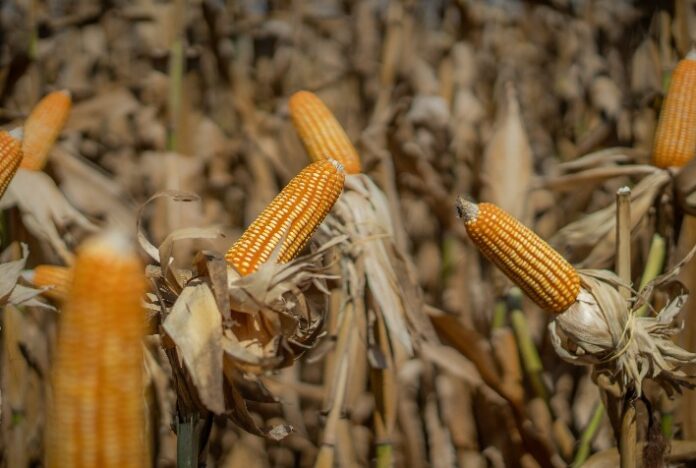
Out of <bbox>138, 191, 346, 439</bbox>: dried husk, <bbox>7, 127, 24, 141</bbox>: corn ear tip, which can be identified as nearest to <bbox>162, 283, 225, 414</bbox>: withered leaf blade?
<bbox>138, 191, 346, 439</bbox>: dried husk

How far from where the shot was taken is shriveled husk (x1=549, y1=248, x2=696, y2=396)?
63.0 inches

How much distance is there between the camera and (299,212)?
4.68ft

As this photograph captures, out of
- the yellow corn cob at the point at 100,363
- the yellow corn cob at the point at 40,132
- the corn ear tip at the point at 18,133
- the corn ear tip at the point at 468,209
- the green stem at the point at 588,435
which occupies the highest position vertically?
the yellow corn cob at the point at 100,363

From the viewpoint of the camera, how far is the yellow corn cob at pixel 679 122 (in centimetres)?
203

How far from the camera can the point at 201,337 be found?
1.14m

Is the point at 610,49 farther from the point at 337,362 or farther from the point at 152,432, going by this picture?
the point at 152,432

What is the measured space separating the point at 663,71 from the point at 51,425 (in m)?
2.44

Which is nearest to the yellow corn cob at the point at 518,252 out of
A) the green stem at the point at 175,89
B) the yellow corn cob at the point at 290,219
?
the yellow corn cob at the point at 290,219

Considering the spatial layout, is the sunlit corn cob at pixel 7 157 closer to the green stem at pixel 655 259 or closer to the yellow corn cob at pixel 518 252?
the yellow corn cob at pixel 518 252

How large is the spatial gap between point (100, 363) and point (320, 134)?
4.09ft

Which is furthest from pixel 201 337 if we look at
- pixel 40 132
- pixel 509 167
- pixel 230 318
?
pixel 509 167

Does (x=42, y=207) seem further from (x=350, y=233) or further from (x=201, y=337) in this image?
(x=201, y=337)

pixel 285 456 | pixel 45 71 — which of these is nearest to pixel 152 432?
pixel 285 456

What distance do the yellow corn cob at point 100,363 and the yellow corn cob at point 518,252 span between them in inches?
33.6
